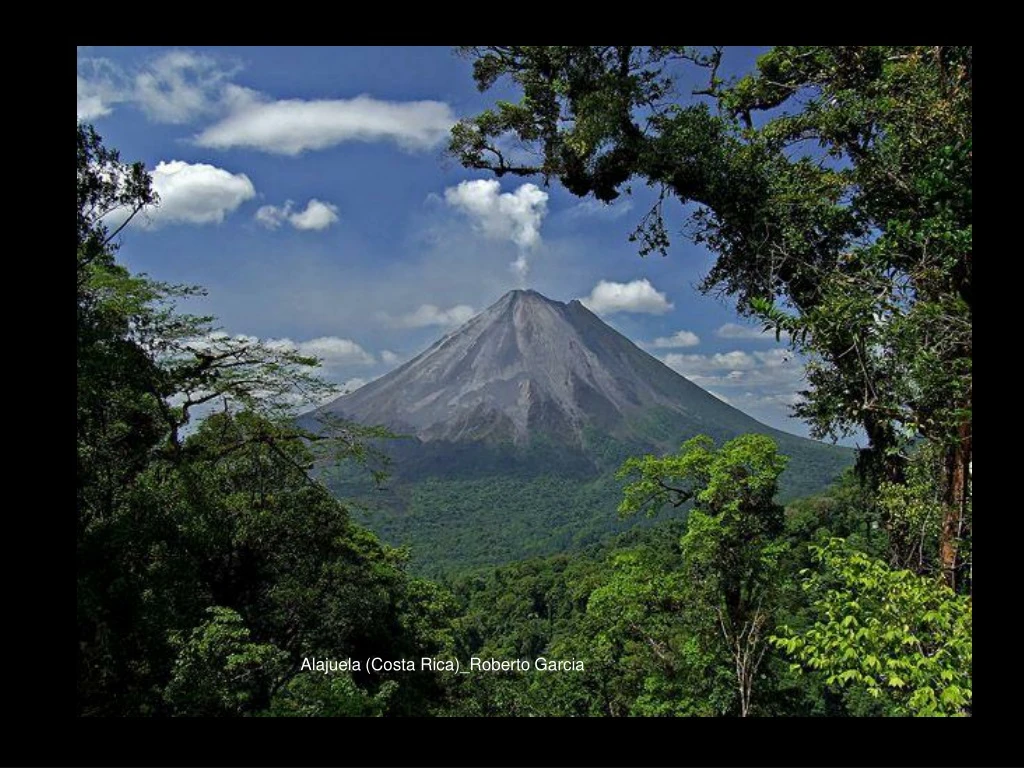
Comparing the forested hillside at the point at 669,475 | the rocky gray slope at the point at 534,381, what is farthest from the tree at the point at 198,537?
the rocky gray slope at the point at 534,381

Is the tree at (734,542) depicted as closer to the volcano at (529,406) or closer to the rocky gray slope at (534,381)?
the volcano at (529,406)

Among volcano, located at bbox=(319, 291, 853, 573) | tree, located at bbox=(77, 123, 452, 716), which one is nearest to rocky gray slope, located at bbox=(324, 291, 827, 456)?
volcano, located at bbox=(319, 291, 853, 573)

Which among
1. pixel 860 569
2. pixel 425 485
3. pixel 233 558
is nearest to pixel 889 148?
pixel 860 569

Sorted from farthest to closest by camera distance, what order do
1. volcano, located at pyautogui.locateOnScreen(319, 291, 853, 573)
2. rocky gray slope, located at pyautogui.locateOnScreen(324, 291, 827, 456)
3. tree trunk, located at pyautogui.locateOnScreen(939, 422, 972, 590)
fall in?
rocky gray slope, located at pyautogui.locateOnScreen(324, 291, 827, 456) < volcano, located at pyautogui.locateOnScreen(319, 291, 853, 573) < tree trunk, located at pyautogui.locateOnScreen(939, 422, 972, 590)

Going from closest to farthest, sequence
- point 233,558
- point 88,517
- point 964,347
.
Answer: point 964,347 < point 88,517 < point 233,558

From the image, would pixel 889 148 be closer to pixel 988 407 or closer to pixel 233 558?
pixel 988 407

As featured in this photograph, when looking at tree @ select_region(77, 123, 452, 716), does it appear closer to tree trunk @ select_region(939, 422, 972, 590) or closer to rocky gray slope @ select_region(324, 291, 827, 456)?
tree trunk @ select_region(939, 422, 972, 590)
